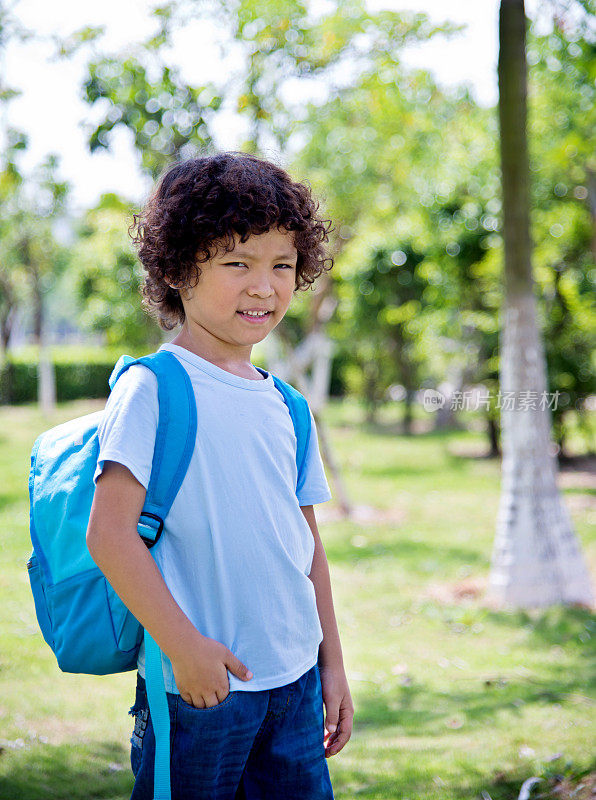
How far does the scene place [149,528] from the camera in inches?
56.0

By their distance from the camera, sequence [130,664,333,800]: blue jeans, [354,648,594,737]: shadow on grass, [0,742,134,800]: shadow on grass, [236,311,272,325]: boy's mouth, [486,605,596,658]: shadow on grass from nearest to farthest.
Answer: [130,664,333,800]: blue jeans
[236,311,272,325]: boy's mouth
[0,742,134,800]: shadow on grass
[354,648,594,737]: shadow on grass
[486,605,596,658]: shadow on grass

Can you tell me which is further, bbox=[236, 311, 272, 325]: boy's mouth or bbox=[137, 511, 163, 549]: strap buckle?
bbox=[236, 311, 272, 325]: boy's mouth

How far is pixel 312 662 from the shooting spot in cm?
164

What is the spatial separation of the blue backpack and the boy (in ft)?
0.11

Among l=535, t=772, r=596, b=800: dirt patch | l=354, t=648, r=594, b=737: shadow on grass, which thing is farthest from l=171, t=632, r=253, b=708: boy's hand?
l=354, t=648, r=594, b=737: shadow on grass

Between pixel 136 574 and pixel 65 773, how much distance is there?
6.07ft

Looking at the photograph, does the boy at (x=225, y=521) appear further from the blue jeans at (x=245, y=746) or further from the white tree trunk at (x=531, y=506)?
the white tree trunk at (x=531, y=506)

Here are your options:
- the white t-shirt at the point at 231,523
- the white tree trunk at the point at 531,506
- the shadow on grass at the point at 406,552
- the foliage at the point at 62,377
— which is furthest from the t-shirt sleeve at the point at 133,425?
the foliage at the point at 62,377

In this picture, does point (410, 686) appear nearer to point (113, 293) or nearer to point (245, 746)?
point (245, 746)

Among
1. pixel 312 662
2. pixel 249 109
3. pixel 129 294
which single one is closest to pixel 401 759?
pixel 312 662

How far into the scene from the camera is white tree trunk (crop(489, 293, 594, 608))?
509 cm

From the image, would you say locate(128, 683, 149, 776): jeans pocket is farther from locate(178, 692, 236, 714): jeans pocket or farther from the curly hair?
the curly hair

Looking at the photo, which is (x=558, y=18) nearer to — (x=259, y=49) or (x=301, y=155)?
(x=259, y=49)

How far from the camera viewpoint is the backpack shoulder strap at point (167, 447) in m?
1.43
